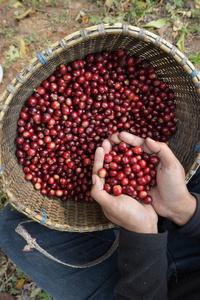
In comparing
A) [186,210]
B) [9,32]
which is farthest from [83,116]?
[9,32]

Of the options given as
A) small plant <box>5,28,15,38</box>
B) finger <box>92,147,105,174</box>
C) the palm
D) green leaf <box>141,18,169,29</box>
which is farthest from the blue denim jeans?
small plant <box>5,28,15,38</box>

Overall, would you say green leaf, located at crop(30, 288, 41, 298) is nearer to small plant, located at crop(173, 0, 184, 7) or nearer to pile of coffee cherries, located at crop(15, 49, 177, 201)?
pile of coffee cherries, located at crop(15, 49, 177, 201)

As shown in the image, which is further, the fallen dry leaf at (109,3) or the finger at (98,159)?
the fallen dry leaf at (109,3)

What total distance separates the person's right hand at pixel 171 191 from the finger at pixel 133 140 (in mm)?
204

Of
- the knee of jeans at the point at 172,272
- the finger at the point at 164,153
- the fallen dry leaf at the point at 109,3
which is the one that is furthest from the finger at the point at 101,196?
→ the fallen dry leaf at the point at 109,3

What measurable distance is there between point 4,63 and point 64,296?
10.2 ft

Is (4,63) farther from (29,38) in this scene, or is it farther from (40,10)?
(40,10)

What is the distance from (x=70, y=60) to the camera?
8.21 ft

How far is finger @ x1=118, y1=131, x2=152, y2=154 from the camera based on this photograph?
258 centimetres

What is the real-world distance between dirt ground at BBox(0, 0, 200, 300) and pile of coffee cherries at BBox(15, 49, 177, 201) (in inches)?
54.2

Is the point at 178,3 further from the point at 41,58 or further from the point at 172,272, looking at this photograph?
the point at 172,272

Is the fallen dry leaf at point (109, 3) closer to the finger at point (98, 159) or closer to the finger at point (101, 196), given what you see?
the finger at point (98, 159)

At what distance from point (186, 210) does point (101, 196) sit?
78cm

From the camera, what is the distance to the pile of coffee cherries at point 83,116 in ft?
8.38
